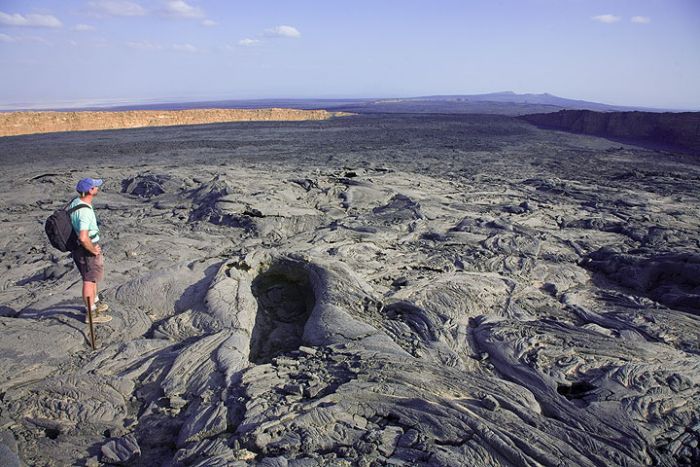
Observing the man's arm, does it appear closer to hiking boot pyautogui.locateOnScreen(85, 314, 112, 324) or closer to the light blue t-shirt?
the light blue t-shirt

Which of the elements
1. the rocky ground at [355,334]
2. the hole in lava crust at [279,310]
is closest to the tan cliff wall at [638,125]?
the rocky ground at [355,334]

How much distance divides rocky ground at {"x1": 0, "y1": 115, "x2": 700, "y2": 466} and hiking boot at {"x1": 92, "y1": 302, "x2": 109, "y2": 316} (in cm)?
19

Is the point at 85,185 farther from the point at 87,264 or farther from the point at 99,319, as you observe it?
the point at 99,319

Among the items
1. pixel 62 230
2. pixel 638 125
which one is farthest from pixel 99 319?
pixel 638 125

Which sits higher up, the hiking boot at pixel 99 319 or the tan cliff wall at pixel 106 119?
the tan cliff wall at pixel 106 119

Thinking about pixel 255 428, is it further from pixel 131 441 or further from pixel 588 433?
pixel 588 433

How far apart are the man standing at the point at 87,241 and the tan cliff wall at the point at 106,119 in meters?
32.2

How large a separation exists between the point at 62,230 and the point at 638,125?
1326 inches

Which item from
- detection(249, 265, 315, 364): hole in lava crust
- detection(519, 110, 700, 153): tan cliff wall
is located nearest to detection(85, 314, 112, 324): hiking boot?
detection(249, 265, 315, 364): hole in lava crust

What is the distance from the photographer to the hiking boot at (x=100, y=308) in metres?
4.85

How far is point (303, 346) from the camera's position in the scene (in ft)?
14.5

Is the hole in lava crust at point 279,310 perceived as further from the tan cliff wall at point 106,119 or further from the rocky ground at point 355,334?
the tan cliff wall at point 106,119

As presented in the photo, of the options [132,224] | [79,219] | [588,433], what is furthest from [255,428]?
[132,224]

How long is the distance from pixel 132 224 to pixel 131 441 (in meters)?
6.32
